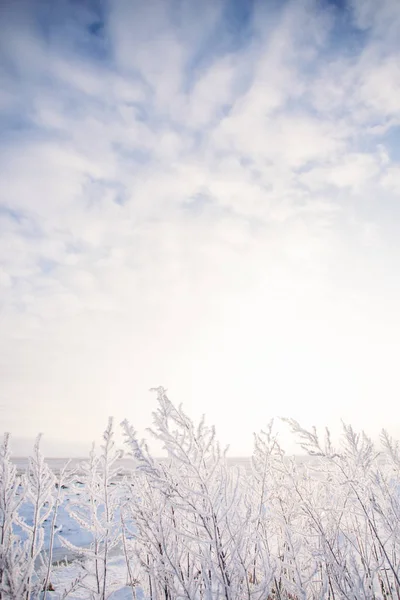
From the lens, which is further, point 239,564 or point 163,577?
point 163,577

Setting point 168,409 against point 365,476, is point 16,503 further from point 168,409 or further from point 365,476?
point 365,476

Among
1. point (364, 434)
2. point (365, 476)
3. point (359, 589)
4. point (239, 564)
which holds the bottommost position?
point (359, 589)

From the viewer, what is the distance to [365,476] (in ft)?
15.0

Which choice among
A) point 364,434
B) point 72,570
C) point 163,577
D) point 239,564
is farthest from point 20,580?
point 72,570

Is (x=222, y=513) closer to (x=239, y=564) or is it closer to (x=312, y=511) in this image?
(x=239, y=564)

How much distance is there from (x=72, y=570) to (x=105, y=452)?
29.0 ft

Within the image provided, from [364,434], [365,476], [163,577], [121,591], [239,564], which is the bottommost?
[121,591]

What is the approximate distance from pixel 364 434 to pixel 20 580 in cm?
593

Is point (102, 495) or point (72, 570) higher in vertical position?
point (102, 495)

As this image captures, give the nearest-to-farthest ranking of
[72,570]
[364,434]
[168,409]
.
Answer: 1. [168,409]
2. [364,434]
3. [72,570]

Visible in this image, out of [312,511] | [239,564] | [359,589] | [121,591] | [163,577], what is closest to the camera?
[239,564]

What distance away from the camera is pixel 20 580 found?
3219 millimetres

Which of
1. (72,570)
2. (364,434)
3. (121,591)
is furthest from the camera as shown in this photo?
(72,570)

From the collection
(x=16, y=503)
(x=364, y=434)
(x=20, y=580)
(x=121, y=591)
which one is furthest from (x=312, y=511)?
(x=121, y=591)
